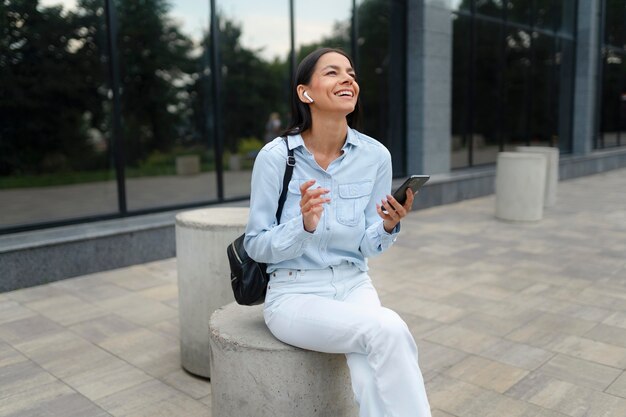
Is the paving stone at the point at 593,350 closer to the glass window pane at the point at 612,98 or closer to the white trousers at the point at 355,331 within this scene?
the white trousers at the point at 355,331

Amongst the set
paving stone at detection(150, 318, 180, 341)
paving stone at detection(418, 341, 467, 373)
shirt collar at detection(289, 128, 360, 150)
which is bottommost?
paving stone at detection(418, 341, 467, 373)

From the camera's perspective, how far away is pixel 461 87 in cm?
1495

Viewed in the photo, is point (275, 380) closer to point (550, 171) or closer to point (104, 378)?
point (104, 378)

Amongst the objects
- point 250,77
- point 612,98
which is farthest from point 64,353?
point 612,98

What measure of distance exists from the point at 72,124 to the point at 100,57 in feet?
5.69

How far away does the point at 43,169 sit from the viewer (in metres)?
13.9

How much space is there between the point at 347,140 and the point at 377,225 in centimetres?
42

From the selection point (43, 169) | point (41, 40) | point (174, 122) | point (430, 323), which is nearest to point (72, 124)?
point (43, 169)

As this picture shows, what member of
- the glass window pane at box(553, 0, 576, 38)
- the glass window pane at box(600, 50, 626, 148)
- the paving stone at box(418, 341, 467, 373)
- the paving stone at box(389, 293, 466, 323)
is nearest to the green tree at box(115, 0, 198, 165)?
the glass window pane at box(553, 0, 576, 38)

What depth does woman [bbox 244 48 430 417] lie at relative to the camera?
2.31 metres

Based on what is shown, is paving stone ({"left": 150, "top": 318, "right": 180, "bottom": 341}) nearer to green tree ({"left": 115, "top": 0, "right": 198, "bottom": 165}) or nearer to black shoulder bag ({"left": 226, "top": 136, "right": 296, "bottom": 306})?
black shoulder bag ({"left": 226, "top": 136, "right": 296, "bottom": 306})

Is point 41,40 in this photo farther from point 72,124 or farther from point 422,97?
point 422,97

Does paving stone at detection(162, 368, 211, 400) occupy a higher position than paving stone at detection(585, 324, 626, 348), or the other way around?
paving stone at detection(585, 324, 626, 348)

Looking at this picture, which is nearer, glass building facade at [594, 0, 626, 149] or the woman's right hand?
the woman's right hand
